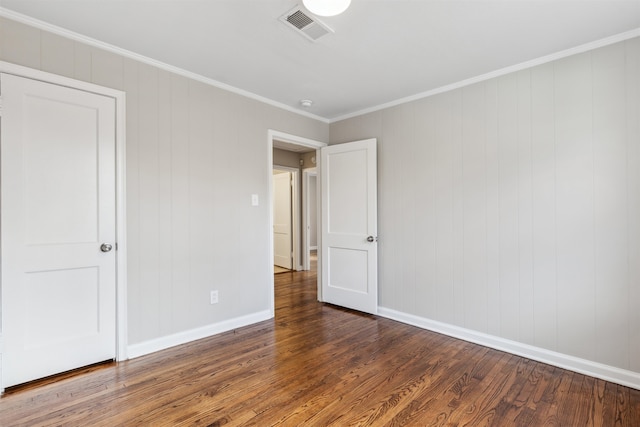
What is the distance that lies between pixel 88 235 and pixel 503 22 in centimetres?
332

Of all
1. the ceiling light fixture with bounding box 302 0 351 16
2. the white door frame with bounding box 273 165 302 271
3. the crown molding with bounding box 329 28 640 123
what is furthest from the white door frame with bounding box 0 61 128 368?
the white door frame with bounding box 273 165 302 271

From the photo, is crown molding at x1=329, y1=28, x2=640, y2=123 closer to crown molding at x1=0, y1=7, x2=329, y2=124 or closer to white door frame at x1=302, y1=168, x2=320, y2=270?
crown molding at x1=0, y1=7, x2=329, y2=124

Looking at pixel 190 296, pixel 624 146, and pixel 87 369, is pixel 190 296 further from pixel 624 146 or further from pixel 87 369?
pixel 624 146

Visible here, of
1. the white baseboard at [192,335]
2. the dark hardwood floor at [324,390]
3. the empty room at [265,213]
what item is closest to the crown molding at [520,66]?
the empty room at [265,213]

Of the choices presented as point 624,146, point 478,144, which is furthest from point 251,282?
point 624,146

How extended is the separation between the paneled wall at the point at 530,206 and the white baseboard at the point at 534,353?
47 millimetres

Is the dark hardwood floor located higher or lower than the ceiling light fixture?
lower

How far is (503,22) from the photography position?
6.98 feet

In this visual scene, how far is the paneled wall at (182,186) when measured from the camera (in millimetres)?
2453

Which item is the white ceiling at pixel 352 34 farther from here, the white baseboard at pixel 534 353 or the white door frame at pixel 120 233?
the white baseboard at pixel 534 353

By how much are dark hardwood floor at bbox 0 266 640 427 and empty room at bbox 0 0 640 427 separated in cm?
2

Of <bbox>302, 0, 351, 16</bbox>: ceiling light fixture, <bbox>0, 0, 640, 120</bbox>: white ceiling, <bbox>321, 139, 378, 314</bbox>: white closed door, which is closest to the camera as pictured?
<bbox>302, 0, 351, 16</bbox>: ceiling light fixture

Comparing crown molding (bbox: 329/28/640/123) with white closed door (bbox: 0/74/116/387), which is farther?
crown molding (bbox: 329/28/640/123)

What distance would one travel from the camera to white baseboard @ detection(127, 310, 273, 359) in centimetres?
262
